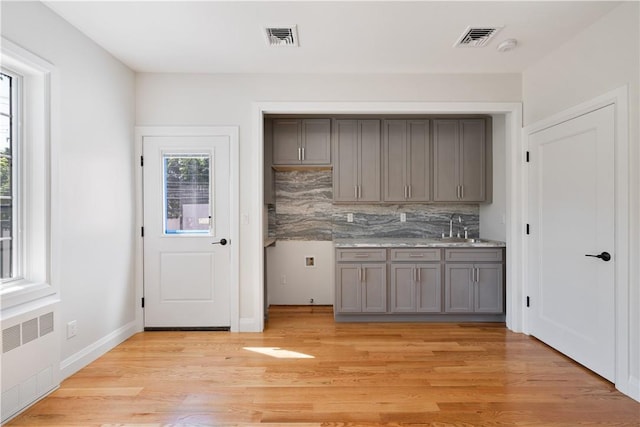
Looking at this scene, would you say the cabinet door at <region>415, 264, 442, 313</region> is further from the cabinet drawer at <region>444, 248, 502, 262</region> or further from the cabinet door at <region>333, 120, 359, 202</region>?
the cabinet door at <region>333, 120, 359, 202</region>

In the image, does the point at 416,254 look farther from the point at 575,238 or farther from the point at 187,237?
the point at 187,237

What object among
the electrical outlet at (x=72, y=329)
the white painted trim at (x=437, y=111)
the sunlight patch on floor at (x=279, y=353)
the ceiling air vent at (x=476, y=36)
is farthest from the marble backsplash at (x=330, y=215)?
the electrical outlet at (x=72, y=329)

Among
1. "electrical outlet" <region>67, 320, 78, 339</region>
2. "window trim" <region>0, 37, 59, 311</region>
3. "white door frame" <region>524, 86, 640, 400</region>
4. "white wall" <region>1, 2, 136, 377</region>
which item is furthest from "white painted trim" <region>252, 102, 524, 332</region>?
"window trim" <region>0, 37, 59, 311</region>

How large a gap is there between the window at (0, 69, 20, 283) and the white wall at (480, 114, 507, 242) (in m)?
4.40

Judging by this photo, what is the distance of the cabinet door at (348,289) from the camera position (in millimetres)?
3822

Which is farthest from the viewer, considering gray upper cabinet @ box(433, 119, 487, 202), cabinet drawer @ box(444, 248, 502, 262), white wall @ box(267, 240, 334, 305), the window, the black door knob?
white wall @ box(267, 240, 334, 305)

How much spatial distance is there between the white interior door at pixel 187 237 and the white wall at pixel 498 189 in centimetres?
309

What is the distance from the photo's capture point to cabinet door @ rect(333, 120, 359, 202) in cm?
421

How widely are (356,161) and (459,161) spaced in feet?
4.20

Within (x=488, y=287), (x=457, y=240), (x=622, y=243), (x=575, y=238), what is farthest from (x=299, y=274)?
(x=622, y=243)

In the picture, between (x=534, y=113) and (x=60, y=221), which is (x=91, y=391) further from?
(x=534, y=113)

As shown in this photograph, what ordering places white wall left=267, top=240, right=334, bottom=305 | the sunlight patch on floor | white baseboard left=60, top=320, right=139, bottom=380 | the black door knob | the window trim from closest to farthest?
the window trim, the black door knob, white baseboard left=60, top=320, right=139, bottom=380, the sunlight patch on floor, white wall left=267, top=240, right=334, bottom=305

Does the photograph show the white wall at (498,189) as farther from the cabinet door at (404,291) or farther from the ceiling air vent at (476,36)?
the ceiling air vent at (476,36)

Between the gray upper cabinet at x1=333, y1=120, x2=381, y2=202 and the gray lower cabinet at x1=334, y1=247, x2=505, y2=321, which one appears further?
the gray upper cabinet at x1=333, y1=120, x2=381, y2=202
